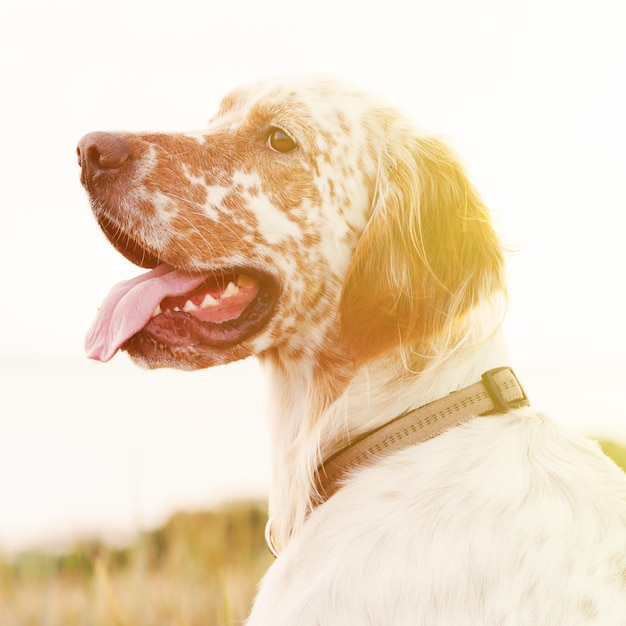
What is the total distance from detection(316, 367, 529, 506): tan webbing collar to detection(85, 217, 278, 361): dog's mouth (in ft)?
1.91

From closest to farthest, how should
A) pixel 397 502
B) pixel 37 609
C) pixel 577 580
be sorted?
pixel 577 580 < pixel 397 502 < pixel 37 609

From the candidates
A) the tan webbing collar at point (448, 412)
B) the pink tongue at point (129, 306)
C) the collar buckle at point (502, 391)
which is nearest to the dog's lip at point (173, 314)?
the pink tongue at point (129, 306)

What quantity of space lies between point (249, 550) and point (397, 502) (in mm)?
1169

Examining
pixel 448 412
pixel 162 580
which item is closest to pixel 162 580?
pixel 162 580

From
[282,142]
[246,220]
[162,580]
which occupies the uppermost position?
[282,142]

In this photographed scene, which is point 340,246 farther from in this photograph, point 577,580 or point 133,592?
point 133,592

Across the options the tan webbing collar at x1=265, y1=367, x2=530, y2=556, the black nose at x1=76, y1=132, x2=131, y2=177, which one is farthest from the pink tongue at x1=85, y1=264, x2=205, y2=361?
the tan webbing collar at x1=265, y1=367, x2=530, y2=556

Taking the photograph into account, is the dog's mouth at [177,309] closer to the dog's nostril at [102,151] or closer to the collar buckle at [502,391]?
the dog's nostril at [102,151]

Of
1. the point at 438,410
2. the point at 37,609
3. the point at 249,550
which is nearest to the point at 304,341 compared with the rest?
the point at 438,410

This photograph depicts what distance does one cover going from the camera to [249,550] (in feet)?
11.1

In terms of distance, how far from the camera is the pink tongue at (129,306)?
274cm

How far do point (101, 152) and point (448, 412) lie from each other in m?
1.40

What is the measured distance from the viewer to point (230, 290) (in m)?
2.87

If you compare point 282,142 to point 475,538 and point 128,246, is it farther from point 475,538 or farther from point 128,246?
point 475,538
